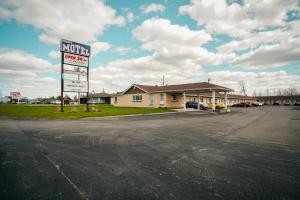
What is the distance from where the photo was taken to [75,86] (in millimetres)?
21438

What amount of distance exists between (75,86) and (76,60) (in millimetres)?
3307

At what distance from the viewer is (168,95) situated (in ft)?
108

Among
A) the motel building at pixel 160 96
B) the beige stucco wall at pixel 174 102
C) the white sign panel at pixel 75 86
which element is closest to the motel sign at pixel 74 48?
the white sign panel at pixel 75 86

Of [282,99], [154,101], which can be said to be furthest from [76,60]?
[282,99]

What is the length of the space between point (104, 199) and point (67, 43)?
2182 centimetres

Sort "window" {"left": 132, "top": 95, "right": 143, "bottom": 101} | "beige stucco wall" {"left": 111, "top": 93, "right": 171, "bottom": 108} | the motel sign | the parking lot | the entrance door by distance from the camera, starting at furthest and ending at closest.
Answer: "window" {"left": 132, "top": 95, "right": 143, "bottom": 101} → "beige stucco wall" {"left": 111, "top": 93, "right": 171, "bottom": 108} → the entrance door → the motel sign → the parking lot

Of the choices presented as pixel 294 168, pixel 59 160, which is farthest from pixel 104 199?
pixel 294 168

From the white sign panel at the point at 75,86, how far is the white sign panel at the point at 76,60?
231cm

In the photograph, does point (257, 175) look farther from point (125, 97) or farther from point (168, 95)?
point (125, 97)

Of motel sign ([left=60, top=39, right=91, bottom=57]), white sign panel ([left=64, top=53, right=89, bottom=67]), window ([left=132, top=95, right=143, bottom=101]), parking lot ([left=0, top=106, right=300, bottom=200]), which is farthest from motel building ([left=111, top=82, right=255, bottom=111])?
parking lot ([left=0, top=106, right=300, bottom=200])

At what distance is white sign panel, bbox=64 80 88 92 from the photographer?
68.0ft

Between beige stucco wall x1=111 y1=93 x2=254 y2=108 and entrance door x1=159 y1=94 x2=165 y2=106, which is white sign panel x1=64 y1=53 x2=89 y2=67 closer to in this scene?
beige stucco wall x1=111 y1=93 x2=254 y2=108

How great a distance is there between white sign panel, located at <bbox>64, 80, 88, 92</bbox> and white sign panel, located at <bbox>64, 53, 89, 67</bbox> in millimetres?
2310

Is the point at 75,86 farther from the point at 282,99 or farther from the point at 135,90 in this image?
the point at 282,99
